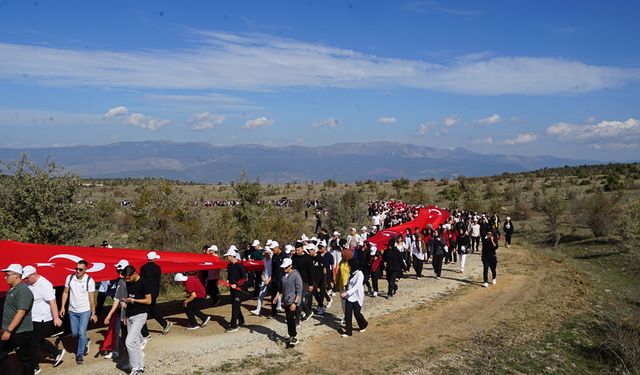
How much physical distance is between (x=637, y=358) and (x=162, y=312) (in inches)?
495

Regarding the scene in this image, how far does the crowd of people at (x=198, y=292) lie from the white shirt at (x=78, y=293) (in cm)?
2

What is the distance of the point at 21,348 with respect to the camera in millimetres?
8422

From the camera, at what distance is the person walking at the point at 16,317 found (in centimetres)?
809

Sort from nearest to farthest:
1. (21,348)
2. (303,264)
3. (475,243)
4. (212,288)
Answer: (21,348) → (303,264) → (212,288) → (475,243)

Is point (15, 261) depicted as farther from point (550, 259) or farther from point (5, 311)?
point (550, 259)

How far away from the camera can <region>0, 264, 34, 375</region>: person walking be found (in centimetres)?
809

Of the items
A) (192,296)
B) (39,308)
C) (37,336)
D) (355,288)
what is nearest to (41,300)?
(39,308)

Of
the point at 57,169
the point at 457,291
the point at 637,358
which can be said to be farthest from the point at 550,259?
the point at 57,169

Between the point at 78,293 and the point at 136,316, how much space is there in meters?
1.38

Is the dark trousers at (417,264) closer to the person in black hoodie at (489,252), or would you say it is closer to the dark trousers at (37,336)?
the person in black hoodie at (489,252)

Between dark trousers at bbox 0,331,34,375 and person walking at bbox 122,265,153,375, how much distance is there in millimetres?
1582

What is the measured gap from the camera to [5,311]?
8.20m

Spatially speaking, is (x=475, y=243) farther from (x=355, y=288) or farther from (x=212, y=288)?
(x=212, y=288)

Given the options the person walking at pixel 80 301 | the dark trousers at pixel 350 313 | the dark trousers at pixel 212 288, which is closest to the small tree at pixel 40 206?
the dark trousers at pixel 212 288
